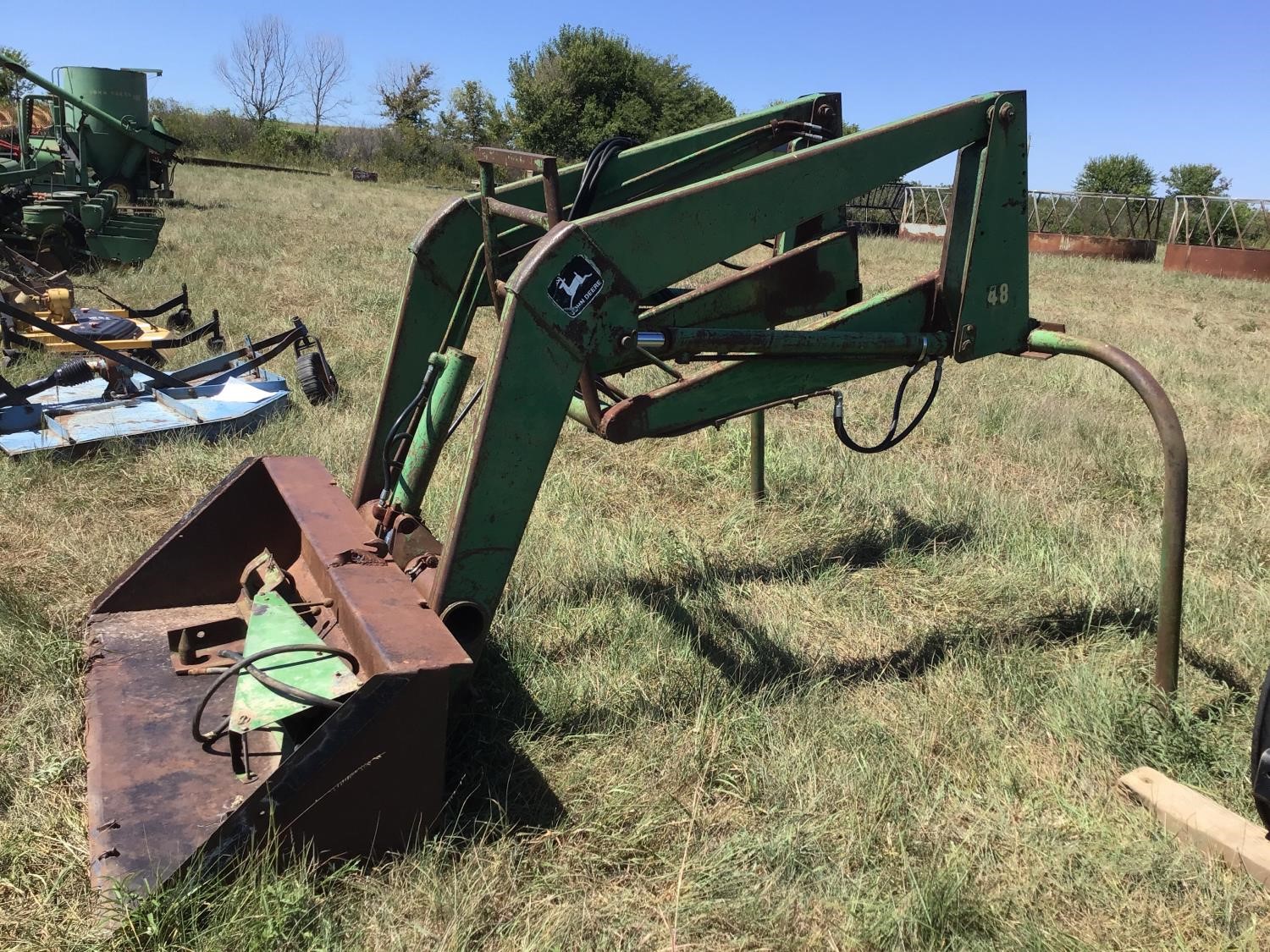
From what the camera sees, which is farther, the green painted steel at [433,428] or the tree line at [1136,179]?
the tree line at [1136,179]

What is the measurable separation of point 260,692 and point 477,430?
0.85 metres

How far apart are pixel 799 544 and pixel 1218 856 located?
2335 mm

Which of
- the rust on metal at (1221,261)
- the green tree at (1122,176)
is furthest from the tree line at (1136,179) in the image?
the rust on metal at (1221,261)

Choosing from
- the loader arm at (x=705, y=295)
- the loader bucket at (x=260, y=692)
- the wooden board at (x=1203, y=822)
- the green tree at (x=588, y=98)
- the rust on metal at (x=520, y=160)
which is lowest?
the wooden board at (x=1203, y=822)

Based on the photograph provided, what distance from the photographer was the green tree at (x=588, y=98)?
44250 millimetres

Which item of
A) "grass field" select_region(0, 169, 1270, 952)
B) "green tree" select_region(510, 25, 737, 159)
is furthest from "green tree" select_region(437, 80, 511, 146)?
"grass field" select_region(0, 169, 1270, 952)

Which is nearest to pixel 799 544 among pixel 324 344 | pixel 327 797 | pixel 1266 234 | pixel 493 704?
pixel 493 704

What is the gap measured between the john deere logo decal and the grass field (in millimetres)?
1320

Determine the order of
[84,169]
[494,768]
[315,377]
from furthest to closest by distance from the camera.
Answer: [84,169], [315,377], [494,768]

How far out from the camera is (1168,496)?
3275mm

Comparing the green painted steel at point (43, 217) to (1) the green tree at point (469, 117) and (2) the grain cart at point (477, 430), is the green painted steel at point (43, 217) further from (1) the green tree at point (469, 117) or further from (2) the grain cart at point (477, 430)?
(1) the green tree at point (469, 117)

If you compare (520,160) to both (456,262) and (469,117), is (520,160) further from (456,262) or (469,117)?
(469,117)

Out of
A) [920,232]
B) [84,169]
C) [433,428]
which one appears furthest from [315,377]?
[920,232]

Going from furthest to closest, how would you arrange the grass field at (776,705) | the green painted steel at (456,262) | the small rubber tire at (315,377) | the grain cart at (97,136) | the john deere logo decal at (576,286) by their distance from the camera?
1. the grain cart at (97,136)
2. the small rubber tire at (315,377)
3. the green painted steel at (456,262)
4. the john deere logo decal at (576,286)
5. the grass field at (776,705)
